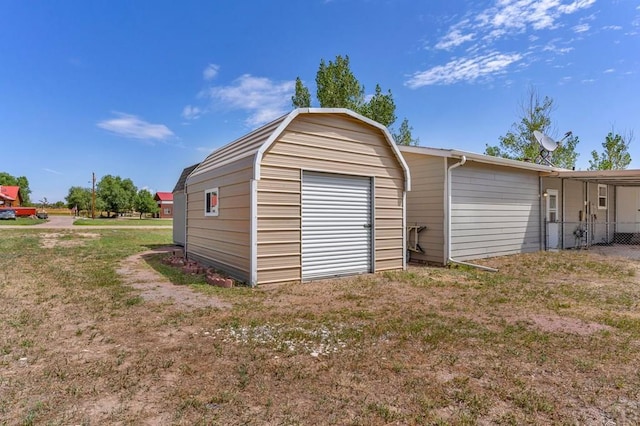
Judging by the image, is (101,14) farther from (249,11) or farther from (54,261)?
(54,261)

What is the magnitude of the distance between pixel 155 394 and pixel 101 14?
13741 mm

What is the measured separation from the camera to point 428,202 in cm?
953

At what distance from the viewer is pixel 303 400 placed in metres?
2.47

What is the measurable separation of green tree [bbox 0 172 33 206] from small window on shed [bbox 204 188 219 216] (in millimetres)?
85051

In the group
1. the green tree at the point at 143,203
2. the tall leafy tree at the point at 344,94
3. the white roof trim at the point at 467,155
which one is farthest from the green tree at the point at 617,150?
the green tree at the point at 143,203

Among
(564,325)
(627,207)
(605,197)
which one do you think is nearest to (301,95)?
(605,197)

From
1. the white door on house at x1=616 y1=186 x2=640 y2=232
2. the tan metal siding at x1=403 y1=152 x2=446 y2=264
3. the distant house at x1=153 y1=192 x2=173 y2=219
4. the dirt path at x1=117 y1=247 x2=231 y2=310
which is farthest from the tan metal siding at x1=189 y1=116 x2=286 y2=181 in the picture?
the distant house at x1=153 y1=192 x2=173 y2=219

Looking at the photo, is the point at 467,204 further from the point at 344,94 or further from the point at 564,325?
the point at 344,94

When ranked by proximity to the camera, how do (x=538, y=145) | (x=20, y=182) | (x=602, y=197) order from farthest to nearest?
1. (x=20, y=182)
2. (x=538, y=145)
3. (x=602, y=197)

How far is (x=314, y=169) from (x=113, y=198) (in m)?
53.6

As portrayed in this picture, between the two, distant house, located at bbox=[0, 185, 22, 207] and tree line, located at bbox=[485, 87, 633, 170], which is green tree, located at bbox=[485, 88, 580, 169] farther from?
distant house, located at bbox=[0, 185, 22, 207]

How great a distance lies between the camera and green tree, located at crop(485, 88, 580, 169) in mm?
21641

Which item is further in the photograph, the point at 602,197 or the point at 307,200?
the point at 602,197

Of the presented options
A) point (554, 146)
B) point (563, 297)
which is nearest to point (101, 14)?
point (563, 297)
